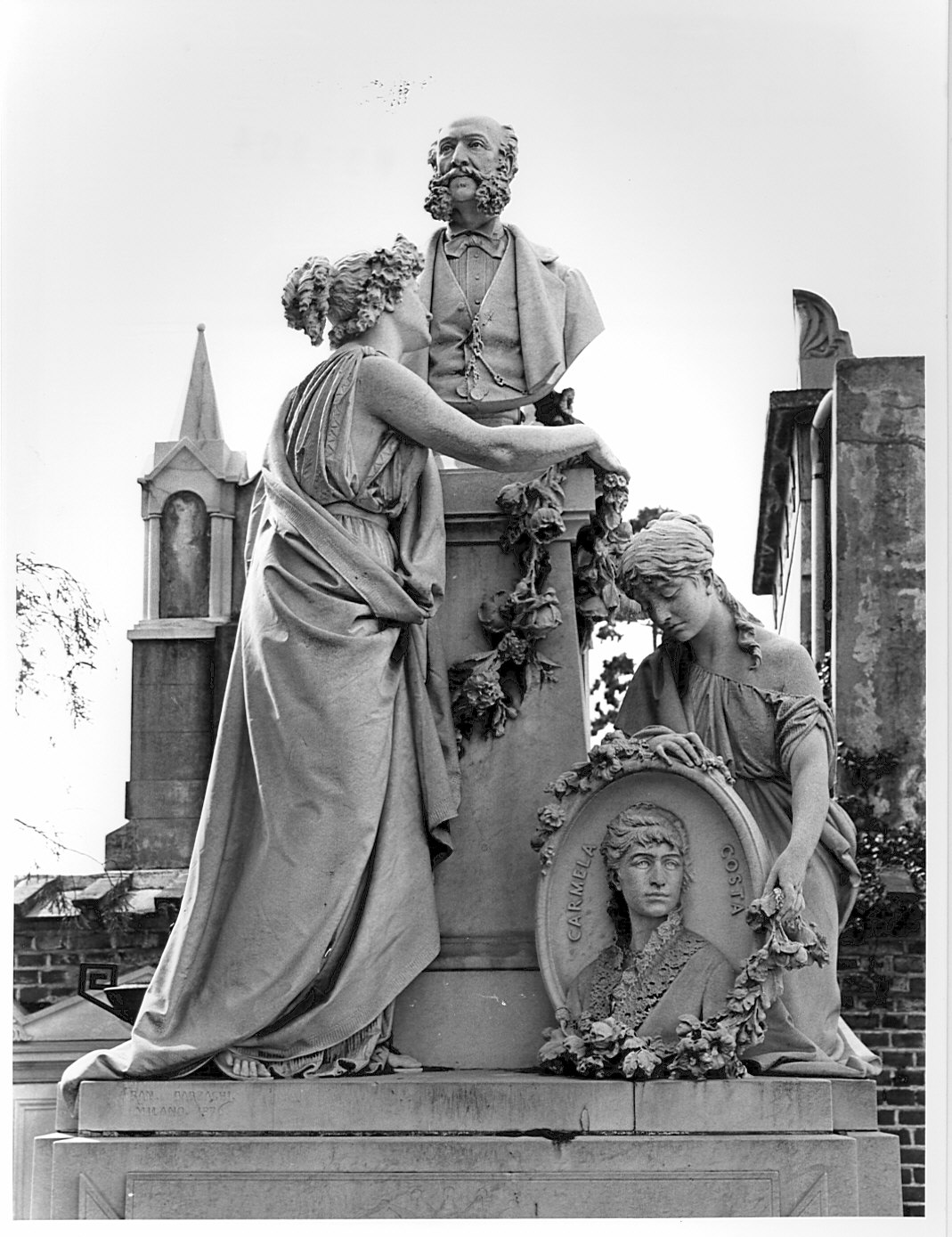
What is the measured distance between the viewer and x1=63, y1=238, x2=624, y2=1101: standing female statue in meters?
8.88

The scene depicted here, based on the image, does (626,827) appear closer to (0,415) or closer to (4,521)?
(4,521)

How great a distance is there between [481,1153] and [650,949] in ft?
2.86

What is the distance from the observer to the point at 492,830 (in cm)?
936

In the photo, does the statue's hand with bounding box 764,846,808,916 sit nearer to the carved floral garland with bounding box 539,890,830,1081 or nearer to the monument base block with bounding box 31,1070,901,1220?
the carved floral garland with bounding box 539,890,830,1081

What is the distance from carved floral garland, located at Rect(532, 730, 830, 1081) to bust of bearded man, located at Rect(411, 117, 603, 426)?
6.90 feet

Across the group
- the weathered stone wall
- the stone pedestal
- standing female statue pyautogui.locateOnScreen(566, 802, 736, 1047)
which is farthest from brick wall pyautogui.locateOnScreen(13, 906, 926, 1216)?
standing female statue pyautogui.locateOnScreen(566, 802, 736, 1047)

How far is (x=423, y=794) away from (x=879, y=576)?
9.53 m

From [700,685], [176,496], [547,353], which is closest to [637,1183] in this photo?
[700,685]

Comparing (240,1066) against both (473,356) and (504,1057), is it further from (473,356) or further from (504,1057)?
(473,356)

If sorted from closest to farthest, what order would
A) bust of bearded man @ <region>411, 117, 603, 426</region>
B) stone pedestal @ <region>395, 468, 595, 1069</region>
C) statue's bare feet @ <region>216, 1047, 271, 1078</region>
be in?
statue's bare feet @ <region>216, 1047, 271, 1078</region>, stone pedestal @ <region>395, 468, 595, 1069</region>, bust of bearded man @ <region>411, 117, 603, 426</region>

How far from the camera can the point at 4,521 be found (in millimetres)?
13367

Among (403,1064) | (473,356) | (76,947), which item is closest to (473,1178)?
(403,1064)

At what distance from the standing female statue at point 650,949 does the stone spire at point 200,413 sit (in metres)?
11.5

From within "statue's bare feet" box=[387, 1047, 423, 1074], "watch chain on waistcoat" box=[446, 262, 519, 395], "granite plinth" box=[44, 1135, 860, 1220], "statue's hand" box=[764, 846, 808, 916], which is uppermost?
"watch chain on waistcoat" box=[446, 262, 519, 395]
